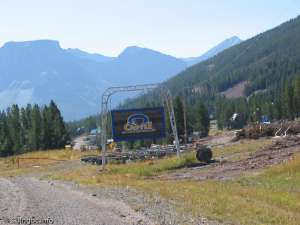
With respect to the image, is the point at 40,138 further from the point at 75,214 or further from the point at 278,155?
the point at 75,214

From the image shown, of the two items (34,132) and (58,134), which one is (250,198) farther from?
(34,132)

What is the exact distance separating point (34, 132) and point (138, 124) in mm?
82897

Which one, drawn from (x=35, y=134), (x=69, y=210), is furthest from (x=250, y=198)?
(x=35, y=134)

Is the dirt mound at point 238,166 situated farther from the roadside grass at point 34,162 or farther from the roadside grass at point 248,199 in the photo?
the roadside grass at point 34,162

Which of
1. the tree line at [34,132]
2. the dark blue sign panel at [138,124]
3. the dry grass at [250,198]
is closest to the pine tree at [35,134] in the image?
the tree line at [34,132]

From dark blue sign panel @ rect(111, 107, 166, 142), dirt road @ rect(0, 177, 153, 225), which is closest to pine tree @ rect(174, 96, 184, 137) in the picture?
dark blue sign panel @ rect(111, 107, 166, 142)

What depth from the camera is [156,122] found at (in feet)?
175

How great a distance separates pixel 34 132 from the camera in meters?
132

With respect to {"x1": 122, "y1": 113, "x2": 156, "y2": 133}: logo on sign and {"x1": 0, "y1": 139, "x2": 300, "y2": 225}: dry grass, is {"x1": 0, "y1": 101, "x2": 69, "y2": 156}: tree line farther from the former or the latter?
{"x1": 0, "y1": 139, "x2": 300, "y2": 225}: dry grass

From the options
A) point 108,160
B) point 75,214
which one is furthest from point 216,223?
point 108,160

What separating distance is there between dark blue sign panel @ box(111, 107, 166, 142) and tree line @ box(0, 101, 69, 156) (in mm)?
76308

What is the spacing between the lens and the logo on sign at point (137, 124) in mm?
52844

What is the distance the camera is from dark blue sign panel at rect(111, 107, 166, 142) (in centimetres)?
5278

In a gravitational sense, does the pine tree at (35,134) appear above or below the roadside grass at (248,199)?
above
